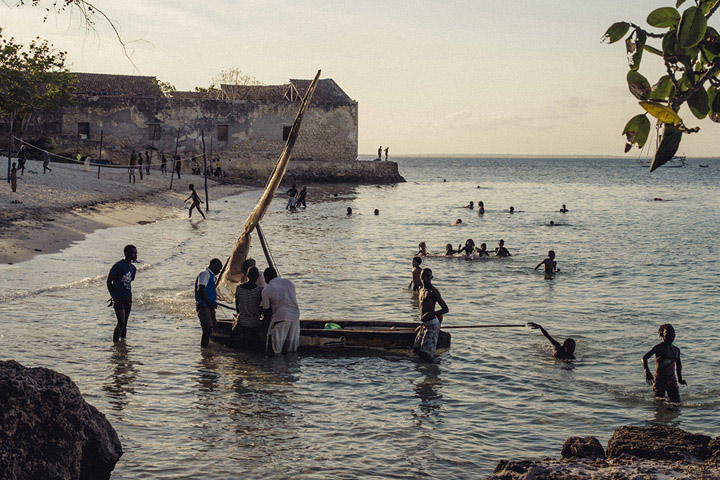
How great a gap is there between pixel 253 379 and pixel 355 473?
10.4 ft

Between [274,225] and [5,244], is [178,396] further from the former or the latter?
[274,225]

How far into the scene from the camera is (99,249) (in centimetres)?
1969

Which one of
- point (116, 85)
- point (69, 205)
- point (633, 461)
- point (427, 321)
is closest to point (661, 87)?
point (633, 461)

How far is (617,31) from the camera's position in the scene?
7.63 ft

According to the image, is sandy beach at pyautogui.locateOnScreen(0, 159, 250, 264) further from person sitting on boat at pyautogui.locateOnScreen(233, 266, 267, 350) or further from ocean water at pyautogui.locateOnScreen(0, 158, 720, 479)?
person sitting on boat at pyautogui.locateOnScreen(233, 266, 267, 350)

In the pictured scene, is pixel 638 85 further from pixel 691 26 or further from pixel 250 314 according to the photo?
pixel 250 314

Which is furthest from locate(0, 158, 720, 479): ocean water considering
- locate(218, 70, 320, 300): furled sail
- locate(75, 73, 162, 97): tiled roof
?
locate(75, 73, 162, 97): tiled roof

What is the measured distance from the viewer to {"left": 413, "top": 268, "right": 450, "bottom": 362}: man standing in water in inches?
408

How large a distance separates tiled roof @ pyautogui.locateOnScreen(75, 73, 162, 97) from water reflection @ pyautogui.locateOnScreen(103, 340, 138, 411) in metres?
46.8

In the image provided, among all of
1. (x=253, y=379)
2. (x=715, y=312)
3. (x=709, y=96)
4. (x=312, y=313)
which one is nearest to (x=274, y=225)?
(x=312, y=313)

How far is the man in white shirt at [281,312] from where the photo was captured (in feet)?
33.8

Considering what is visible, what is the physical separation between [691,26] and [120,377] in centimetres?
884

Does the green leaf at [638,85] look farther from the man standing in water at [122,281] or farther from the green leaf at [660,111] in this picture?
the man standing in water at [122,281]

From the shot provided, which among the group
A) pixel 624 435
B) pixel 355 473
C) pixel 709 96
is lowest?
pixel 355 473
